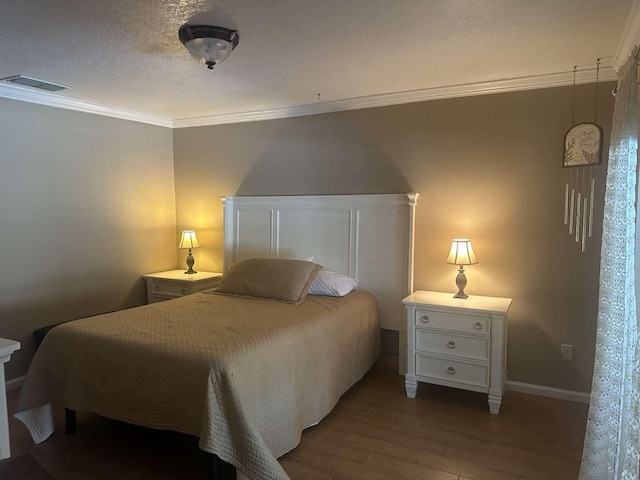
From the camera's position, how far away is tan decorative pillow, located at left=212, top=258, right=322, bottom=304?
3295mm

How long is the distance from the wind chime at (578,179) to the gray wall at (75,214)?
3.70 meters

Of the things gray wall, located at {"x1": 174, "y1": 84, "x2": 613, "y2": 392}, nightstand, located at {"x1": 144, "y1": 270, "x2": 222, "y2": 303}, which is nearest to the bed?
gray wall, located at {"x1": 174, "y1": 84, "x2": 613, "y2": 392}

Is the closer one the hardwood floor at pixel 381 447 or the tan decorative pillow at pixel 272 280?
the hardwood floor at pixel 381 447

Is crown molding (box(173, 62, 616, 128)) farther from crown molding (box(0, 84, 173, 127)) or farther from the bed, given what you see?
the bed

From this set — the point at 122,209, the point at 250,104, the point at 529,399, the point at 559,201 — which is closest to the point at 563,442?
the point at 529,399

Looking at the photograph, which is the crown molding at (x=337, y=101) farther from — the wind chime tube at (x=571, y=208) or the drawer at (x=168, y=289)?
the drawer at (x=168, y=289)

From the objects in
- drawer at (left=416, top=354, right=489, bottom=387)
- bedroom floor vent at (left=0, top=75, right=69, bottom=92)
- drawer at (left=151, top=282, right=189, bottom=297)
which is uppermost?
bedroom floor vent at (left=0, top=75, right=69, bottom=92)

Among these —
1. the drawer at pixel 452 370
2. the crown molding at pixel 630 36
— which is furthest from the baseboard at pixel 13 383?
the crown molding at pixel 630 36

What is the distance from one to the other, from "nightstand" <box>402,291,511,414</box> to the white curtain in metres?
1.03

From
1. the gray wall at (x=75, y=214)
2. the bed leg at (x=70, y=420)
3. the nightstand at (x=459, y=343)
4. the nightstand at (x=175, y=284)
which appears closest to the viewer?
the bed leg at (x=70, y=420)

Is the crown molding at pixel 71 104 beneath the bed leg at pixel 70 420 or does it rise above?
above

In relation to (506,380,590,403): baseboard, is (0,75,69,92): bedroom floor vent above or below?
above

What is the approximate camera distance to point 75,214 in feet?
12.6

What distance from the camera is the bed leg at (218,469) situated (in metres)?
2.10
